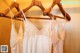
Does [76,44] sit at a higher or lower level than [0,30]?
lower

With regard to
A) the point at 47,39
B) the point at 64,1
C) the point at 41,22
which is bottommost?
the point at 47,39

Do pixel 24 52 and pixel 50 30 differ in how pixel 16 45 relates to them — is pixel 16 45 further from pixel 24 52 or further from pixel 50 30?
pixel 50 30

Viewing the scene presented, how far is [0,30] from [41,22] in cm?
49

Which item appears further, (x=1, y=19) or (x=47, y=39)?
(x=1, y=19)

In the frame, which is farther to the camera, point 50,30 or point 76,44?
point 76,44

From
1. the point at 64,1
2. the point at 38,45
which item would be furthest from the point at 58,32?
the point at 64,1

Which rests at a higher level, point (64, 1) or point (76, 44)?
point (64, 1)

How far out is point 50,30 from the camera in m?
1.14

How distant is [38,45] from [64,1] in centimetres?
77

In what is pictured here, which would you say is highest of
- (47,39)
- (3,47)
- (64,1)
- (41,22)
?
(64,1)

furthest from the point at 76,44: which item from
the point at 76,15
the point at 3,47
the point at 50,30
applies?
the point at 3,47

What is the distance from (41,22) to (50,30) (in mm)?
579

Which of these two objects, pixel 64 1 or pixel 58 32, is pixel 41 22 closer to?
pixel 64 1

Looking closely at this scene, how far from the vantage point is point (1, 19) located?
67.2 inches
